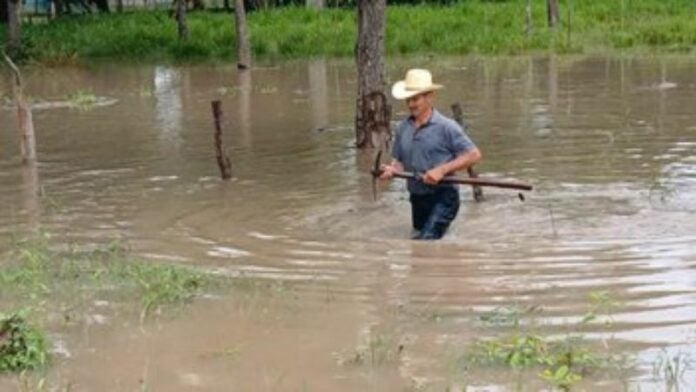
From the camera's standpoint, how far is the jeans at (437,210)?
8812mm

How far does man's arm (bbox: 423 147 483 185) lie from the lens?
8414mm

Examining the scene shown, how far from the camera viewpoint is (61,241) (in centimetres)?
931

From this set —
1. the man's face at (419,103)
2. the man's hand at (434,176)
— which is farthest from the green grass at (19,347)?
the man's face at (419,103)

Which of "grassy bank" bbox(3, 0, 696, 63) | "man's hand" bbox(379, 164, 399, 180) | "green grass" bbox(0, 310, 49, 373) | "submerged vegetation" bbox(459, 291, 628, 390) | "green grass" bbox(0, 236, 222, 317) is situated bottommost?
"grassy bank" bbox(3, 0, 696, 63)

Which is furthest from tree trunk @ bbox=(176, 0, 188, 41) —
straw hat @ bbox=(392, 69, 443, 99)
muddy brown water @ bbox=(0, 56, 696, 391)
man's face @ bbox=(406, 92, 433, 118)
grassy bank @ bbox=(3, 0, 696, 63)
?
straw hat @ bbox=(392, 69, 443, 99)

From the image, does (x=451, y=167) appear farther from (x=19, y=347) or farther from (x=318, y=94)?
(x=318, y=94)

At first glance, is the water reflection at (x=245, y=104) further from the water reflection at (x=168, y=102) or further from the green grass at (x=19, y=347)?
the green grass at (x=19, y=347)

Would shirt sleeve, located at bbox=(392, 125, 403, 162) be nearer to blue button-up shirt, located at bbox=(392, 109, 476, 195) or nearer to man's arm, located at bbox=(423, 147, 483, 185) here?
blue button-up shirt, located at bbox=(392, 109, 476, 195)

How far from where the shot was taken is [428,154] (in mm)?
8625

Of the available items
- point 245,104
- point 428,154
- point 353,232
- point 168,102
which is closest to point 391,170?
point 428,154

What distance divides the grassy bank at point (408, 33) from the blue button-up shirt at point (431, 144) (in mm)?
18201

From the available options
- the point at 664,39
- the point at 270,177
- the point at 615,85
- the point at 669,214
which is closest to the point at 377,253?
the point at 669,214

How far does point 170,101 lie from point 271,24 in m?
14.2

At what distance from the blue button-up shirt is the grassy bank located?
59.7 ft
